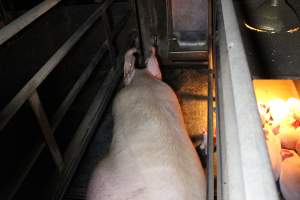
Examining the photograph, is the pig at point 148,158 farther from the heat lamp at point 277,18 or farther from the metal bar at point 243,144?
the heat lamp at point 277,18

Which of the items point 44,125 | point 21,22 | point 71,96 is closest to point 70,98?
point 71,96

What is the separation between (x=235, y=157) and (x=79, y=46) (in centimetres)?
299

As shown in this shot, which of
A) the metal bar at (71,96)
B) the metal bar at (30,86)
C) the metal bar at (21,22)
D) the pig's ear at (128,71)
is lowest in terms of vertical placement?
the pig's ear at (128,71)

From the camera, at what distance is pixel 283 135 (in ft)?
7.06

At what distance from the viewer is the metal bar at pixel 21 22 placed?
→ 1.10 metres

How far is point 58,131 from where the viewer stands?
7.16 feet

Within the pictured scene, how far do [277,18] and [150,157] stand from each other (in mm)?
1437

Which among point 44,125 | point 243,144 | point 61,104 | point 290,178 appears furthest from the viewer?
point 290,178

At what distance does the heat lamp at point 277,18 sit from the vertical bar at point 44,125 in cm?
151

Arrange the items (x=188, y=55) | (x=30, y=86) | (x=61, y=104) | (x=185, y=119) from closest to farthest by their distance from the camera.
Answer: (x=30, y=86) < (x=61, y=104) < (x=185, y=119) < (x=188, y=55)

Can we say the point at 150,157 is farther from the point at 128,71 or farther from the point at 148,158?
the point at 128,71

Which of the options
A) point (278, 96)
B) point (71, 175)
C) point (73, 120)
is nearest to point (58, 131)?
point (73, 120)

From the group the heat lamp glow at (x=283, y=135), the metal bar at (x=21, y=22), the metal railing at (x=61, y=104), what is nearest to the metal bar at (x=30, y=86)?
the metal railing at (x=61, y=104)

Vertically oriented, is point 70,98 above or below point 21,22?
below
